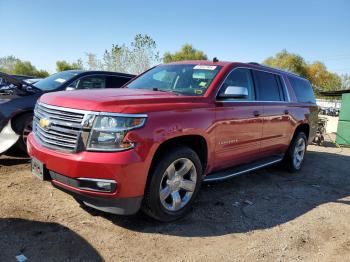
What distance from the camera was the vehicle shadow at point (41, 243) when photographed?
3170 millimetres

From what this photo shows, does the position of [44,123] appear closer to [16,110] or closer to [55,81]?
[16,110]

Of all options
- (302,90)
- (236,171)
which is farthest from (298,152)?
(236,171)

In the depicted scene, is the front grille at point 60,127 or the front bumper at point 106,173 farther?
the front grille at point 60,127

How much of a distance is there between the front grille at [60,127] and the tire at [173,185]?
0.89 m

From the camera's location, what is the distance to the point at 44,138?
12.5 ft

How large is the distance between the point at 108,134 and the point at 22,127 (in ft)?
10.6

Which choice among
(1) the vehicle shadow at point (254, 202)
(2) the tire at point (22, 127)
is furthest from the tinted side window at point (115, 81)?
(1) the vehicle shadow at point (254, 202)

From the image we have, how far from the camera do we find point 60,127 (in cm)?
360

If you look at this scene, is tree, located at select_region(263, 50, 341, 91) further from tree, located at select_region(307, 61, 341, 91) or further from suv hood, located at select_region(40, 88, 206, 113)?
suv hood, located at select_region(40, 88, 206, 113)

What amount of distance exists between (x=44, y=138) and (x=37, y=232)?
0.99 metres

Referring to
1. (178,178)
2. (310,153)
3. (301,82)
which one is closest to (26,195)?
(178,178)

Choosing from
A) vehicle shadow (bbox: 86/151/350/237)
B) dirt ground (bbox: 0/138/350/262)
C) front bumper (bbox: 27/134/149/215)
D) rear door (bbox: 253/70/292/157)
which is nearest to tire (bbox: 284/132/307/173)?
vehicle shadow (bbox: 86/151/350/237)

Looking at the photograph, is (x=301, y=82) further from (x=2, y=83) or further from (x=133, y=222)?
(x=2, y=83)

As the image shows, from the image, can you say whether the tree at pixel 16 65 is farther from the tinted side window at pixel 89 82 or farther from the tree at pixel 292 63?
the tinted side window at pixel 89 82
